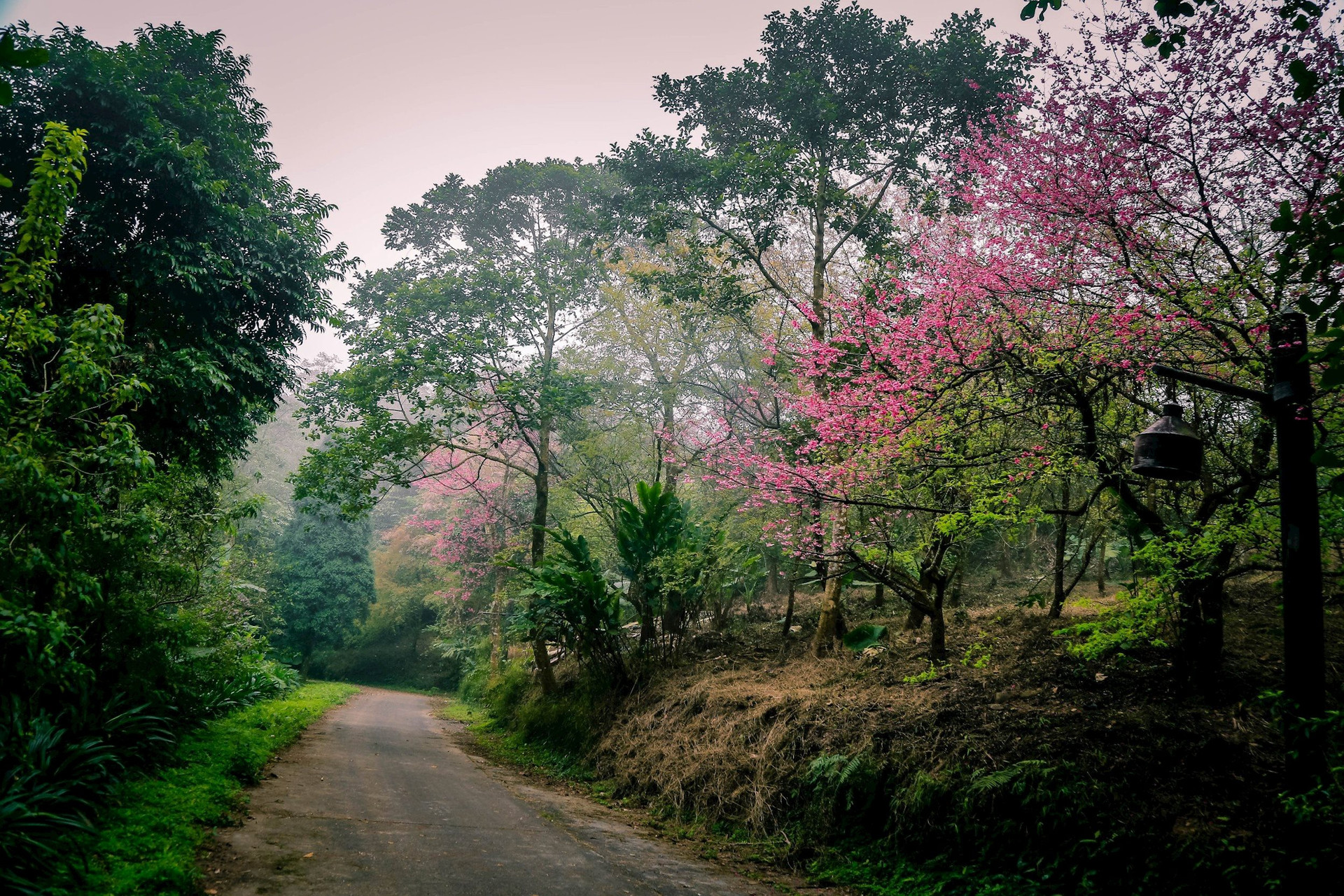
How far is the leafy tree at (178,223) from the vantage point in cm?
734

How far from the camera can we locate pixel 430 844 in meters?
4.93

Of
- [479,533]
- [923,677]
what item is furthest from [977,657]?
[479,533]

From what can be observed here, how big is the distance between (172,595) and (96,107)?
5.87m

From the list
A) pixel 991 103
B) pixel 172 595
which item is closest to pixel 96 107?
pixel 172 595

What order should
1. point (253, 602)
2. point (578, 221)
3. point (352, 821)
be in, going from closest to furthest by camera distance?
point (352, 821) < point (578, 221) < point (253, 602)

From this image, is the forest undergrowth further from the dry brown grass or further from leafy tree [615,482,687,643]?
leafy tree [615,482,687,643]

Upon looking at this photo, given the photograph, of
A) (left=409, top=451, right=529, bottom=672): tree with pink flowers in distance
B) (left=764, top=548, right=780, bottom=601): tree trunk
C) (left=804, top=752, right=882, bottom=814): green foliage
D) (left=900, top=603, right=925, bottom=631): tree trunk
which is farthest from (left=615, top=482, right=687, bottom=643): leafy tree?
(left=409, top=451, right=529, bottom=672): tree with pink flowers in distance

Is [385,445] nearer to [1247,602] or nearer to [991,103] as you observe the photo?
[991,103]

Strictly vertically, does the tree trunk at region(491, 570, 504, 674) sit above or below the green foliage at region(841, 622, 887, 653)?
below

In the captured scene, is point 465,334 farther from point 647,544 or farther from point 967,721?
point 967,721

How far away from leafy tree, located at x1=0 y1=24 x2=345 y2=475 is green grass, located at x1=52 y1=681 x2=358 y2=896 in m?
3.70

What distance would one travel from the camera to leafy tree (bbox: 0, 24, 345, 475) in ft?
24.1

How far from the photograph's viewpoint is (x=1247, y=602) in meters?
7.76

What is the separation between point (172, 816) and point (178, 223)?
7059 millimetres
